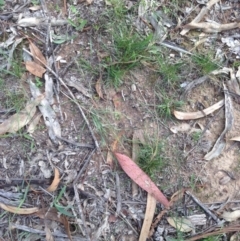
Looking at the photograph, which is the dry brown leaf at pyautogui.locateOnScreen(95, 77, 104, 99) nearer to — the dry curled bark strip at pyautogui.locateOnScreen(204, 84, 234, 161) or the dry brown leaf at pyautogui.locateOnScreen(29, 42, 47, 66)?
the dry brown leaf at pyautogui.locateOnScreen(29, 42, 47, 66)

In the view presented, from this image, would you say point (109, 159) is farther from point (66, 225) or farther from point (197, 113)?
point (197, 113)

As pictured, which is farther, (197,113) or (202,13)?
(202,13)

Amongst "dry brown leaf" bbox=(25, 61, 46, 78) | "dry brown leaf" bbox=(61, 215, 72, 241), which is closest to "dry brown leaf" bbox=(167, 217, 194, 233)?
"dry brown leaf" bbox=(61, 215, 72, 241)

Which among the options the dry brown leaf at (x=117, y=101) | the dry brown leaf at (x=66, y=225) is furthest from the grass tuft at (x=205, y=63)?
the dry brown leaf at (x=66, y=225)

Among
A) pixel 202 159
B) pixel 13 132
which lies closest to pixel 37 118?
pixel 13 132

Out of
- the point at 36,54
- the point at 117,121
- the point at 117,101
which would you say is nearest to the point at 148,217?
the point at 117,121

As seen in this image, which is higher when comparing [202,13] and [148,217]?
[202,13]

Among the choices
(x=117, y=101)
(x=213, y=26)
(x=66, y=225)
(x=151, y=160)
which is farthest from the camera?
(x=213, y=26)
